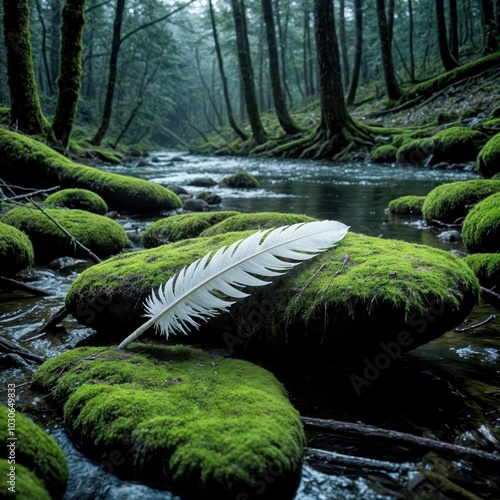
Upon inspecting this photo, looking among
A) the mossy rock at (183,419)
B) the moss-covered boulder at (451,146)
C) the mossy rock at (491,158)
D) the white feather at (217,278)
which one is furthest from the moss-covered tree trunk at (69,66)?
the mossy rock at (183,419)

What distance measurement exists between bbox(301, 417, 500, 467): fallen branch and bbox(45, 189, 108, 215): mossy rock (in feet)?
23.2

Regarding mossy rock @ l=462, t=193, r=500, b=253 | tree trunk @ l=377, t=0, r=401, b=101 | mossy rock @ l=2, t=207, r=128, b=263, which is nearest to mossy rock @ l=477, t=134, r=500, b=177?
mossy rock @ l=462, t=193, r=500, b=253

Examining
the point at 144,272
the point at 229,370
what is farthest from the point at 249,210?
the point at 229,370

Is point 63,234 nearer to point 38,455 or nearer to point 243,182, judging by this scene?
point 38,455

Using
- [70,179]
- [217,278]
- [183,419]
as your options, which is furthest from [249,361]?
→ [70,179]

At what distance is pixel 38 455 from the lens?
1.68 meters

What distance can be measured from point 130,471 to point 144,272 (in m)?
1.79

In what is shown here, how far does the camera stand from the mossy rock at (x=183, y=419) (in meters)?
1.65

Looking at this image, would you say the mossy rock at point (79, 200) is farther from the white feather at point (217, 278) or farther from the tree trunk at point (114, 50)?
the tree trunk at point (114, 50)

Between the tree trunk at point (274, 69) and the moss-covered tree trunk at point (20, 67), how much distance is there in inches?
530

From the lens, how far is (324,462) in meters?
1.95

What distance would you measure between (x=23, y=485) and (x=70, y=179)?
8826 millimetres

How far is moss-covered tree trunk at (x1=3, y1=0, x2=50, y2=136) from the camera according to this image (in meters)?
9.95

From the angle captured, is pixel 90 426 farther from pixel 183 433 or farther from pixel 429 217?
pixel 429 217
